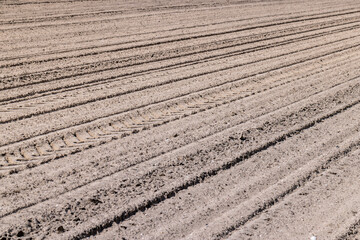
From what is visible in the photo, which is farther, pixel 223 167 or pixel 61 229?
pixel 223 167

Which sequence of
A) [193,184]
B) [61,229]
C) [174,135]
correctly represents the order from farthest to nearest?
[174,135], [193,184], [61,229]

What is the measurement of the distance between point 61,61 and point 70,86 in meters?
1.36

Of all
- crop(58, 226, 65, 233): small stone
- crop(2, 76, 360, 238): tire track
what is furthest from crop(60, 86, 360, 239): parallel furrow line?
crop(58, 226, 65, 233): small stone

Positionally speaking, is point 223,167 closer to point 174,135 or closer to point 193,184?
point 193,184

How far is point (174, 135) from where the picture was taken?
17.1 feet

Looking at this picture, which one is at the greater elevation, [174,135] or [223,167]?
[174,135]

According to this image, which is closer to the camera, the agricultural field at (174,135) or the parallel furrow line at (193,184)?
the parallel furrow line at (193,184)

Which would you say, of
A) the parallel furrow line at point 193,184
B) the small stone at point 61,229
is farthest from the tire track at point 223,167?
the small stone at point 61,229

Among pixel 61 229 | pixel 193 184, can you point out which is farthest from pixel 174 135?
pixel 61 229

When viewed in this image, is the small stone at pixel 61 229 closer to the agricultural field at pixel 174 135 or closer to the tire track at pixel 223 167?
the agricultural field at pixel 174 135

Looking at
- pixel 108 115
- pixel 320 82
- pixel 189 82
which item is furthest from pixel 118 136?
pixel 320 82

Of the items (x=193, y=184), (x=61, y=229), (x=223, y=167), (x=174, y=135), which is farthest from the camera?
(x=174, y=135)

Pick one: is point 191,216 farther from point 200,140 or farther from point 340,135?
point 340,135

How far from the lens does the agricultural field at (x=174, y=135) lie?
12.4 feet
